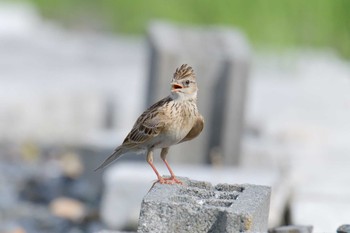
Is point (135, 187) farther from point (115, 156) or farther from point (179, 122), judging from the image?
point (179, 122)

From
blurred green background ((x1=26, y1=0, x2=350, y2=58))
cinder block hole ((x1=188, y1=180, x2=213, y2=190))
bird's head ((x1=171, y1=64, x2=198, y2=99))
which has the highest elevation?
blurred green background ((x1=26, y1=0, x2=350, y2=58))

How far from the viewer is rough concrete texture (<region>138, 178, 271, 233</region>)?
3.87 metres

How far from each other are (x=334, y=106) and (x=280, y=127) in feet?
4.34

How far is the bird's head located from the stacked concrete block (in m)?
3.61

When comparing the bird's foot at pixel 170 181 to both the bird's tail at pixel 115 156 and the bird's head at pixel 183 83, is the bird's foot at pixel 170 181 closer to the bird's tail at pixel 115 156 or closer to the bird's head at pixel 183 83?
the bird's head at pixel 183 83

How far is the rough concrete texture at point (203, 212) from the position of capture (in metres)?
3.87

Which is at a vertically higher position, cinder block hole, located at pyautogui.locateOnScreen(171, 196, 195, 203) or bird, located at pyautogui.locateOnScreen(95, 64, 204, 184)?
bird, located at pyautogui.locateOnScreen(95, 64, 204, 184)

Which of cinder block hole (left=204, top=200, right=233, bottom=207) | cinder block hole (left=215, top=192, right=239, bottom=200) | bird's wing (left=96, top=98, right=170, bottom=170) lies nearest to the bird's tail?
bird's wing (left=96, top=98, right=170, bottom=170)

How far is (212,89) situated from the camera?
862cm

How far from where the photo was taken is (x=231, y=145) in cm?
846

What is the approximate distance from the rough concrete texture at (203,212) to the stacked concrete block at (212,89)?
4228mm

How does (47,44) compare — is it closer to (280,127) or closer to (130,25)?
(130,25)

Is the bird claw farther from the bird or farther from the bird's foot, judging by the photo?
the bird

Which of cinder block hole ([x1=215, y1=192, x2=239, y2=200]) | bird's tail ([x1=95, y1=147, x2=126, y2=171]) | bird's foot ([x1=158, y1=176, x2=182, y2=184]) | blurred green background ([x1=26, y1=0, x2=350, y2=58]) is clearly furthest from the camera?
blurred green background ([x1=26, y1=0, x2=350, y2=58])
